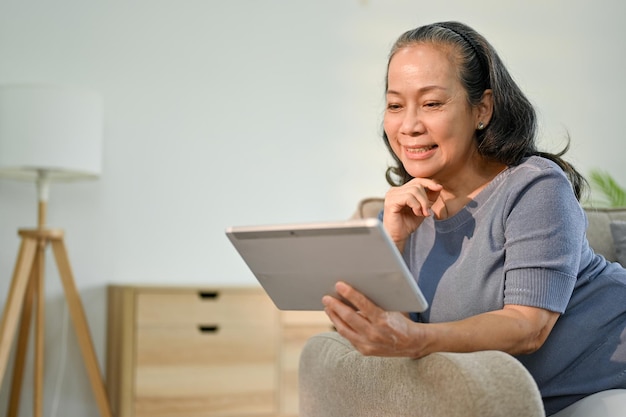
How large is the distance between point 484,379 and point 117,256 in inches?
124

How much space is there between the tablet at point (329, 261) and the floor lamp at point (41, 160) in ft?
7.41

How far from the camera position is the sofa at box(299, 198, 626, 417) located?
3.74ft

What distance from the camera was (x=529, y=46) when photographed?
197 inches

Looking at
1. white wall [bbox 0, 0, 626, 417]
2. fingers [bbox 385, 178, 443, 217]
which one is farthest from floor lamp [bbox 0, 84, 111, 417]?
fingers [bbox 385, 178, 443, 217]

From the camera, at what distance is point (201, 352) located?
3.73 m

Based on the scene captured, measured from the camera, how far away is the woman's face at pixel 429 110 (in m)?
1.67

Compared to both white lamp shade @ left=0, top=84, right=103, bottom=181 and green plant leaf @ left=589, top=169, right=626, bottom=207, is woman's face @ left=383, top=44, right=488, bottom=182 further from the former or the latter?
green plant leaf @ left=589, top=169, right=626, bottom=207

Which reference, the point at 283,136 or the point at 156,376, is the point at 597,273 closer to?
the point at 156,376

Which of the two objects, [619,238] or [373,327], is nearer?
[373,327]

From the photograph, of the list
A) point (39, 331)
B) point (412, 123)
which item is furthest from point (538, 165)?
point (39, 331)

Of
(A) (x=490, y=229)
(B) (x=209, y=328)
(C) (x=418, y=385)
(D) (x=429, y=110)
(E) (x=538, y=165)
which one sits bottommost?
(B) (x=209, y=328)

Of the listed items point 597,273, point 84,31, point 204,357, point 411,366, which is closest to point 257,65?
point 84,31

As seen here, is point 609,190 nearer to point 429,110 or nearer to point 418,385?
point 429,110

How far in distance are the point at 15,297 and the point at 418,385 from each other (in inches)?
100
